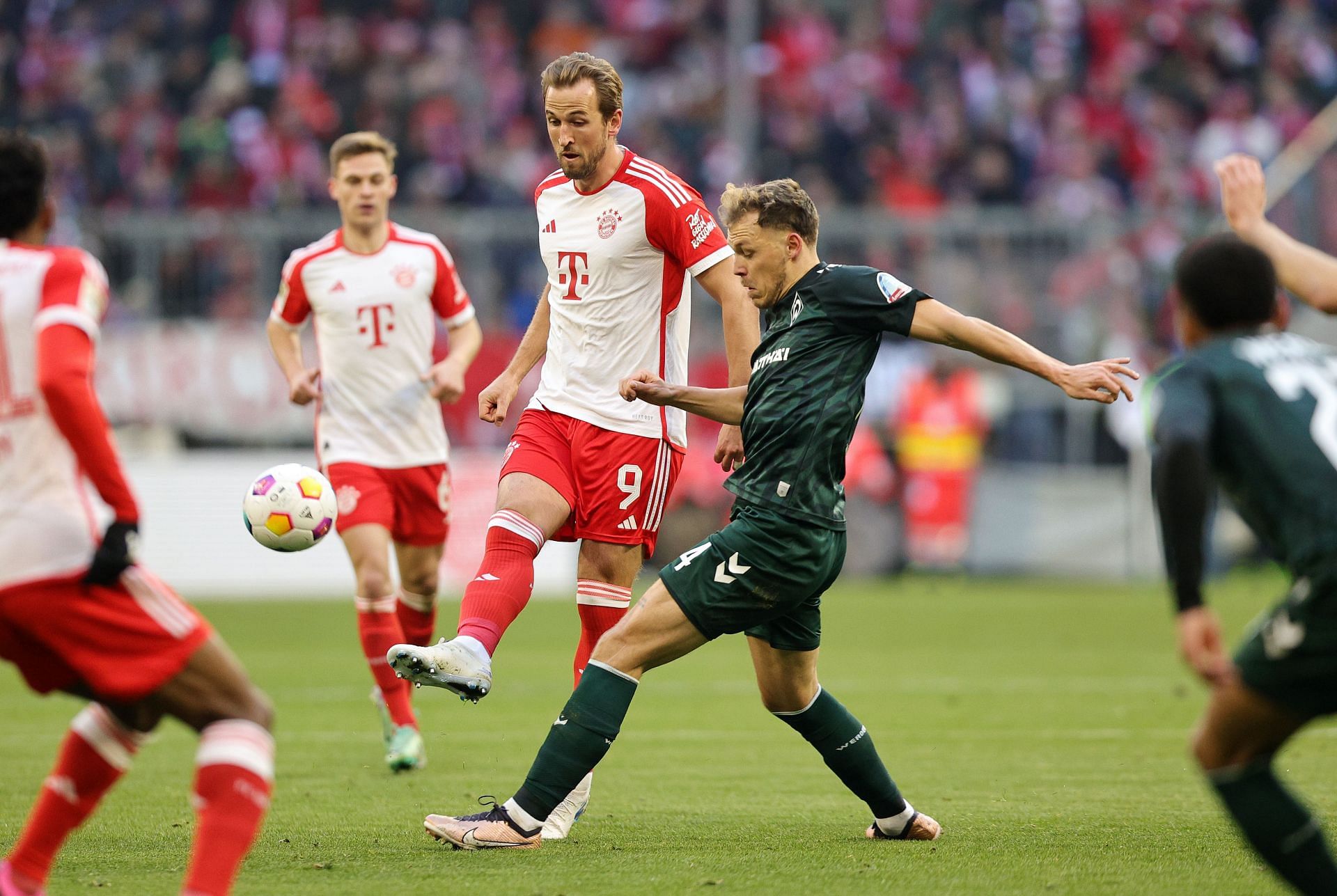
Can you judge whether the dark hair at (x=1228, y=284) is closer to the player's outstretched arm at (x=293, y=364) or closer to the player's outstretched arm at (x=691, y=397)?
the player's outstretched arm at (x=691, y=397)

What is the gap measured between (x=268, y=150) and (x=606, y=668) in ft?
59.6

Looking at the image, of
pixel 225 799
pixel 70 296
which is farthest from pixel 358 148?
pixel 225 799

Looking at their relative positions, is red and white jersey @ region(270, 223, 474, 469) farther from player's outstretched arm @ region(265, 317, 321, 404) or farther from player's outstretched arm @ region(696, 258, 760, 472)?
player's outstretched arm @ region(696, 258, 760, 472)

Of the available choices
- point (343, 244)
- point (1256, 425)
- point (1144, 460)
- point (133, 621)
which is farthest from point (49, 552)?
point (1144, 460)

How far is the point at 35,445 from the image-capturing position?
415cm

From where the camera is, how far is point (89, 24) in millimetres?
24828

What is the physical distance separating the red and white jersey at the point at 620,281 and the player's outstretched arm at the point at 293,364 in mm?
1827

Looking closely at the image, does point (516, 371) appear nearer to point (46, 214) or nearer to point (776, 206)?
point (776, 206)

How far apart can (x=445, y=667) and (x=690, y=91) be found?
63.3 feet

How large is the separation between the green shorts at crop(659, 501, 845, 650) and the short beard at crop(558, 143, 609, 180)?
1.61 m

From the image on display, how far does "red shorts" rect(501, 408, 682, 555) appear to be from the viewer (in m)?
6.45

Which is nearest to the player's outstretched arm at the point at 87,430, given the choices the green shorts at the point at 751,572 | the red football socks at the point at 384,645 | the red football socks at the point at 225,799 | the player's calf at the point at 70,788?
the red football socks at the point at 225,799

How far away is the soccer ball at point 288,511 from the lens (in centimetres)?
709

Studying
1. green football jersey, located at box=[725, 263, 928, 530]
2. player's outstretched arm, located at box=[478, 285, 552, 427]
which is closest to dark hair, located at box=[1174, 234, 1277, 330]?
green football jersey, located at box=[725, 263, 928, 530]
